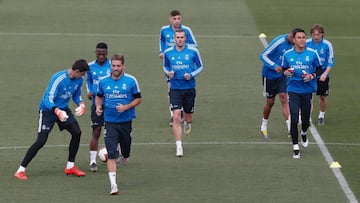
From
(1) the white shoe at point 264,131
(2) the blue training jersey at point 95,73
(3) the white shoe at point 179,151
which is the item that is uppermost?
(2) the blue training jersey at point 95,73

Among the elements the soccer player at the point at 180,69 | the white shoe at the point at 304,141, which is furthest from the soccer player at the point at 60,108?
the white shoe at the point at 304,141

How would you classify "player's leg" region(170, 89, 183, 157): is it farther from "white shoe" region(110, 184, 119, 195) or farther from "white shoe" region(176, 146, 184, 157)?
"white shoe" region(110, 184, 119, 195)

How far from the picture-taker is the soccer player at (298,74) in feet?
63.4

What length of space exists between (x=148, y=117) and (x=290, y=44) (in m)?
3.85

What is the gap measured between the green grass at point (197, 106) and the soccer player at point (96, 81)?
0.41m

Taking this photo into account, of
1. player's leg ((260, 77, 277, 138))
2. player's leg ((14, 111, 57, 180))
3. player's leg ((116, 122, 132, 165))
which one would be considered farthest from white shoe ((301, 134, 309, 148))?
player's leg ((14, 111, 57, 180))

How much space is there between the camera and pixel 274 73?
840 inches

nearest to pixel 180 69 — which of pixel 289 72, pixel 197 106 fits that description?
pixel 289 72

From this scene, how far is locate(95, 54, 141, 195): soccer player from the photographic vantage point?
56.0 feet

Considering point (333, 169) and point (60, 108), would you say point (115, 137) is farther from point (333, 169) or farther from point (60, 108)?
point (333, 169)

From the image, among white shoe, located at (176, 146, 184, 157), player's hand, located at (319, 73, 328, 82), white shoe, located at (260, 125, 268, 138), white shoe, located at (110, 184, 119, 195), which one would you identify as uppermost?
player's hand, located at (319, 73, 328, 82)

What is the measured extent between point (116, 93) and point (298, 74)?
12.7 feet

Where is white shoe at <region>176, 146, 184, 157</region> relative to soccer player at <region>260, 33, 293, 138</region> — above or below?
below

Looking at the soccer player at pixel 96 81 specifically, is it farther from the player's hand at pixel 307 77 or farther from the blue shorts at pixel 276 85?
the blue shorts at pixel 276 85
